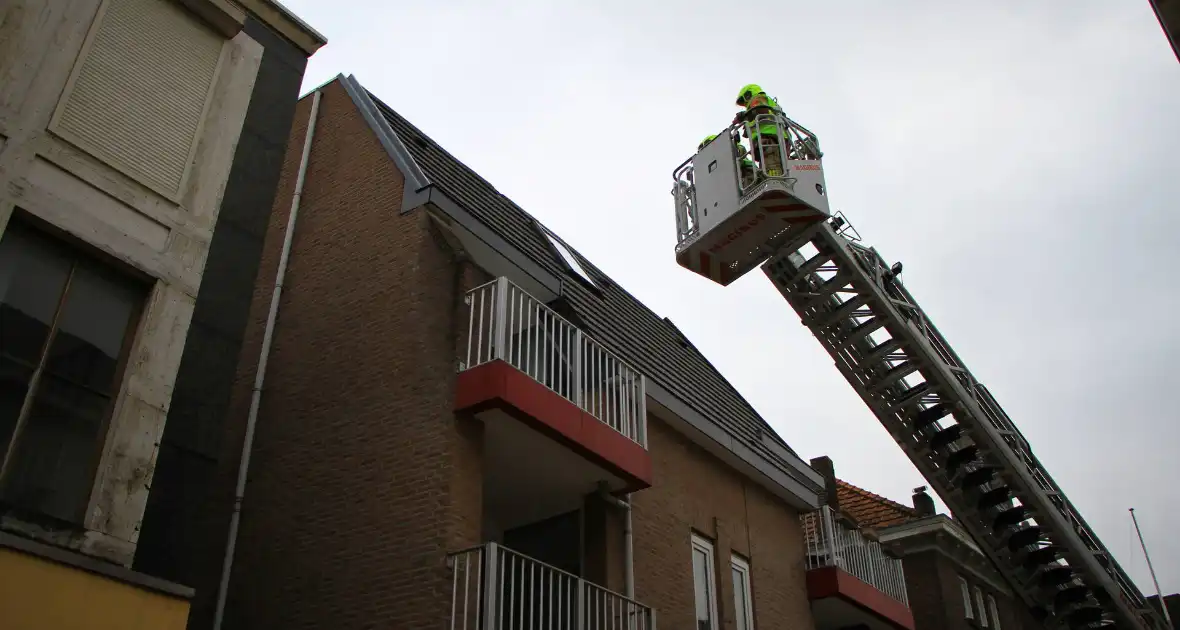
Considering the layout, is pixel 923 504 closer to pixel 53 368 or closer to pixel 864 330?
pixel 864 330

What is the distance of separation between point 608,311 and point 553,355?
4.66m

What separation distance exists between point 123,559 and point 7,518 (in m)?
0.83

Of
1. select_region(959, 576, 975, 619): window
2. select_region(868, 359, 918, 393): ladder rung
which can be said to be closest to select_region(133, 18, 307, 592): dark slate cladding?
select_region(868, 359, 918, 393): ladder rung

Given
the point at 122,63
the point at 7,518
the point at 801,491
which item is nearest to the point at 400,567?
the point at 7,518

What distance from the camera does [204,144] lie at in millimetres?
9523

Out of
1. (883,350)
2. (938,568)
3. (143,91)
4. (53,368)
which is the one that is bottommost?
(53,368)

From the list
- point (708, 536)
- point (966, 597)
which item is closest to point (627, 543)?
point (708, 536)

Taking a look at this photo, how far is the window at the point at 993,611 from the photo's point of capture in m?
25.3

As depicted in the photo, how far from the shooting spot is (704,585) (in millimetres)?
15031

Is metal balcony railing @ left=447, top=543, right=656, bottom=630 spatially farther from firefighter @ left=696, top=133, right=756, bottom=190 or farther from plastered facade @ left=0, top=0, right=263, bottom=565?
firefighter @ left=696, top=133, right=756, bottom=190

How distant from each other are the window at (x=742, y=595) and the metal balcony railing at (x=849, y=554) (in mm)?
2031

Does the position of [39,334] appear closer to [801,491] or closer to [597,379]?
[597,379]

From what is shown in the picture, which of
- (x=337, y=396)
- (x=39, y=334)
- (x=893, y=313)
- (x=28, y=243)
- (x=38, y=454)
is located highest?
(x=893, y=313)

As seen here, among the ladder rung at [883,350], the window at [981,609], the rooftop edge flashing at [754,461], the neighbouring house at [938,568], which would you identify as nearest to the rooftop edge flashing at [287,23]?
the rooftop edge flashing at [754,461]
